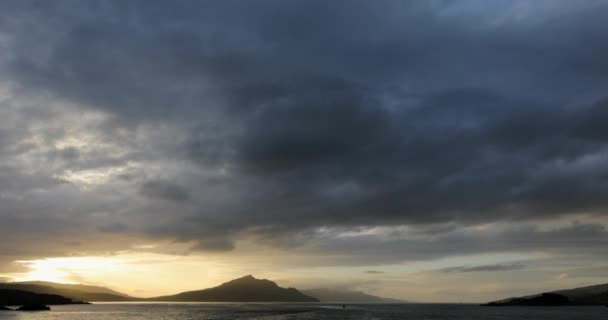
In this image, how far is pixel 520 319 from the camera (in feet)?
647

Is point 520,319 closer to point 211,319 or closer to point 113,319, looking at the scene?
point 211,319

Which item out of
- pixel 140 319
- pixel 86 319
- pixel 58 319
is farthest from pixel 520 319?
pixel 58 319

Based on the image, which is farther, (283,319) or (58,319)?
(58,319)

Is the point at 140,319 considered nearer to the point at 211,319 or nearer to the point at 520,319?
the point at 211,319

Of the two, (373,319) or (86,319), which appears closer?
(373,319)

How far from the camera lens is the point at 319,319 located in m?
188

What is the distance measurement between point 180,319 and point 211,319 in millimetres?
14195

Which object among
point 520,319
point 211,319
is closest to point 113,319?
point 211,319

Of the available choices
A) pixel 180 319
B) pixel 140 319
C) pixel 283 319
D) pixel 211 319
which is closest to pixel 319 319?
pixel 283 319

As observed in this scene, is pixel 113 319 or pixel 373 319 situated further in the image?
pixel 113 319

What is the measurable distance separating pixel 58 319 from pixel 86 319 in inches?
495

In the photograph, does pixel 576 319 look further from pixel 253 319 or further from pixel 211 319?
pixel 211 319

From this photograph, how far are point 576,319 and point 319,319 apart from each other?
4039 inches

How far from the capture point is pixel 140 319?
199 m
